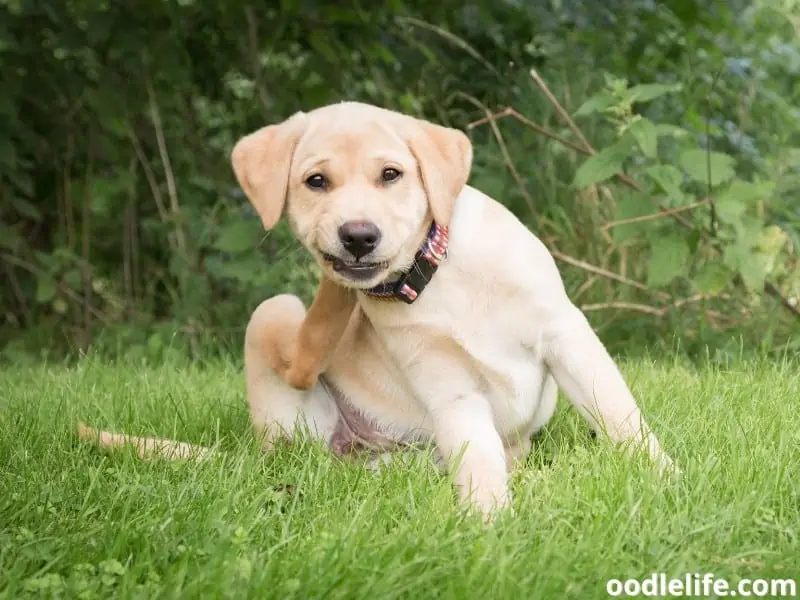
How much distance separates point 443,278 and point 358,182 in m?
0.33

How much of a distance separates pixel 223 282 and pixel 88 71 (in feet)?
4.63

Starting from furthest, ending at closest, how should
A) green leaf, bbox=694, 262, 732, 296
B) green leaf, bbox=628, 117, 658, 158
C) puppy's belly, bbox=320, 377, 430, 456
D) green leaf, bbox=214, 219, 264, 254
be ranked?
green leaf, bbox=214, 219, 264, 254 → green leaf, bbox=694, 262, 732, 296 → green leaf, bbox=628, 117, 658, 158 → puppy's belly, bbox=320, 377, 430, 456

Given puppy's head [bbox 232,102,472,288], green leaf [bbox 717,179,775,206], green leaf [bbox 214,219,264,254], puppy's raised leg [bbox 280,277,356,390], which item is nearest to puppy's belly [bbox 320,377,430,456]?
puppy's raised leg [bbox 280,277,356,390]

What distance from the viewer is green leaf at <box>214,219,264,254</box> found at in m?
4.70

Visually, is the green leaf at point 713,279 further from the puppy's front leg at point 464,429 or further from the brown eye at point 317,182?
the brown eye at point 317,182

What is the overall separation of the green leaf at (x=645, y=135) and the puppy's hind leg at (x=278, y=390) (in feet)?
4.86

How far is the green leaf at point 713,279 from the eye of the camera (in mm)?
4305

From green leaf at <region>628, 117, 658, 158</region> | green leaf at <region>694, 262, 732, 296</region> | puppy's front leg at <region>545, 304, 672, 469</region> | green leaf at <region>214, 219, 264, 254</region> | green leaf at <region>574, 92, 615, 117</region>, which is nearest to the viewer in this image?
puppy's front leg at <region>545, 304, 672, 469</region>

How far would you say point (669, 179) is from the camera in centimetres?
413

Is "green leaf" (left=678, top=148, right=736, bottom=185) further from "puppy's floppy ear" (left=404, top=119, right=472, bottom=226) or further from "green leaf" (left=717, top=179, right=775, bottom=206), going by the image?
"puppy's floppy ear" (left=404, top=119, right=472, bottom=226)

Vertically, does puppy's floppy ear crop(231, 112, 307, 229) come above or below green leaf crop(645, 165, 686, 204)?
above

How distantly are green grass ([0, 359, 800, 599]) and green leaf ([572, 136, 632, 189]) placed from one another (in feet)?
3.94

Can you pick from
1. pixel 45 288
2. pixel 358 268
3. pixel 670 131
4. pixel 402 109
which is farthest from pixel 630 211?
pixel 45 288

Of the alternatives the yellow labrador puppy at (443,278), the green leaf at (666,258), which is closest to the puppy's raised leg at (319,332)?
the yellow labrador puppy at (443,278)
